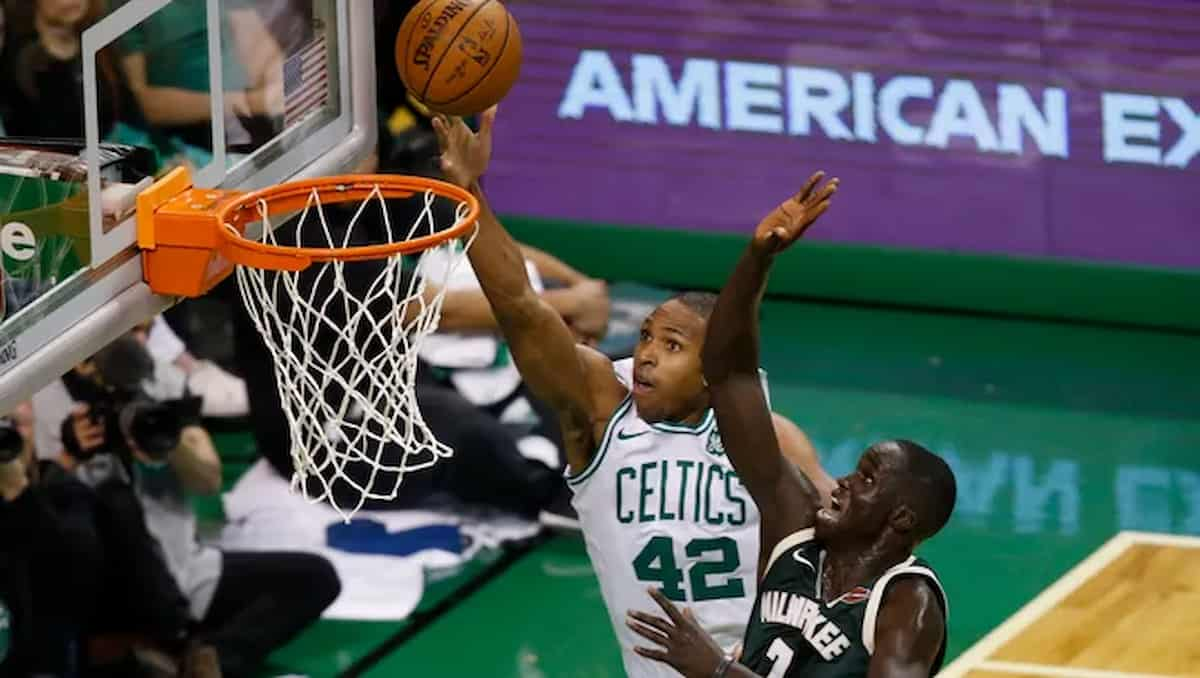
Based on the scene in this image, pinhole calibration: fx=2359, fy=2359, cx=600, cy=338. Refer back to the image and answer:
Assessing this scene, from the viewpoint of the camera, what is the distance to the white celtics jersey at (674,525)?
571 centimetres

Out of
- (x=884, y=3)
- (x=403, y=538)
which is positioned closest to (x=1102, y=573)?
(x=403, y=538)

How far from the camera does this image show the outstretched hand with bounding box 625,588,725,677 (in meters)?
4.57

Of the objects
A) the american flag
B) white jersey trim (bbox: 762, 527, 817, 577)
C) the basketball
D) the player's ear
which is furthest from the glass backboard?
the player's ear

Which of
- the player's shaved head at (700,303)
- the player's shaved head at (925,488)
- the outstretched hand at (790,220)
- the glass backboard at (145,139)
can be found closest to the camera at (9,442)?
the glass backboard at (145,139)

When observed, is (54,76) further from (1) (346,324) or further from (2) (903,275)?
(2) (903,275)

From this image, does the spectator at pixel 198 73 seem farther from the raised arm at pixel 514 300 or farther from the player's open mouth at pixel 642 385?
the player's open mouth at pixel 642 385

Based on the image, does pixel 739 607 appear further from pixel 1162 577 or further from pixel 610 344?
pixel 610 344

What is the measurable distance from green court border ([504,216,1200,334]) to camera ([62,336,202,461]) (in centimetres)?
356

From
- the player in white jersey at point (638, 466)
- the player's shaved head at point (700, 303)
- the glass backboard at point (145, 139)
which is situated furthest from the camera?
the player in white jersey at point (638, 466)

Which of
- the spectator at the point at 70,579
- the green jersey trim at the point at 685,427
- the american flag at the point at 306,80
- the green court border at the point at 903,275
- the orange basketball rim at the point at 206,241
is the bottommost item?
the spectator at the point at 70,579

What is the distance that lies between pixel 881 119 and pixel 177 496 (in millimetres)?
4133

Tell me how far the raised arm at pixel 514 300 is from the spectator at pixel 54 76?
0.83 meters

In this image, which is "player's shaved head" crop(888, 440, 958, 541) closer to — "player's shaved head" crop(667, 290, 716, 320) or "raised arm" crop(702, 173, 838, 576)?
"raised arm" crop(702, 173, 838, 576)

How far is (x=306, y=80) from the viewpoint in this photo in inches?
227
